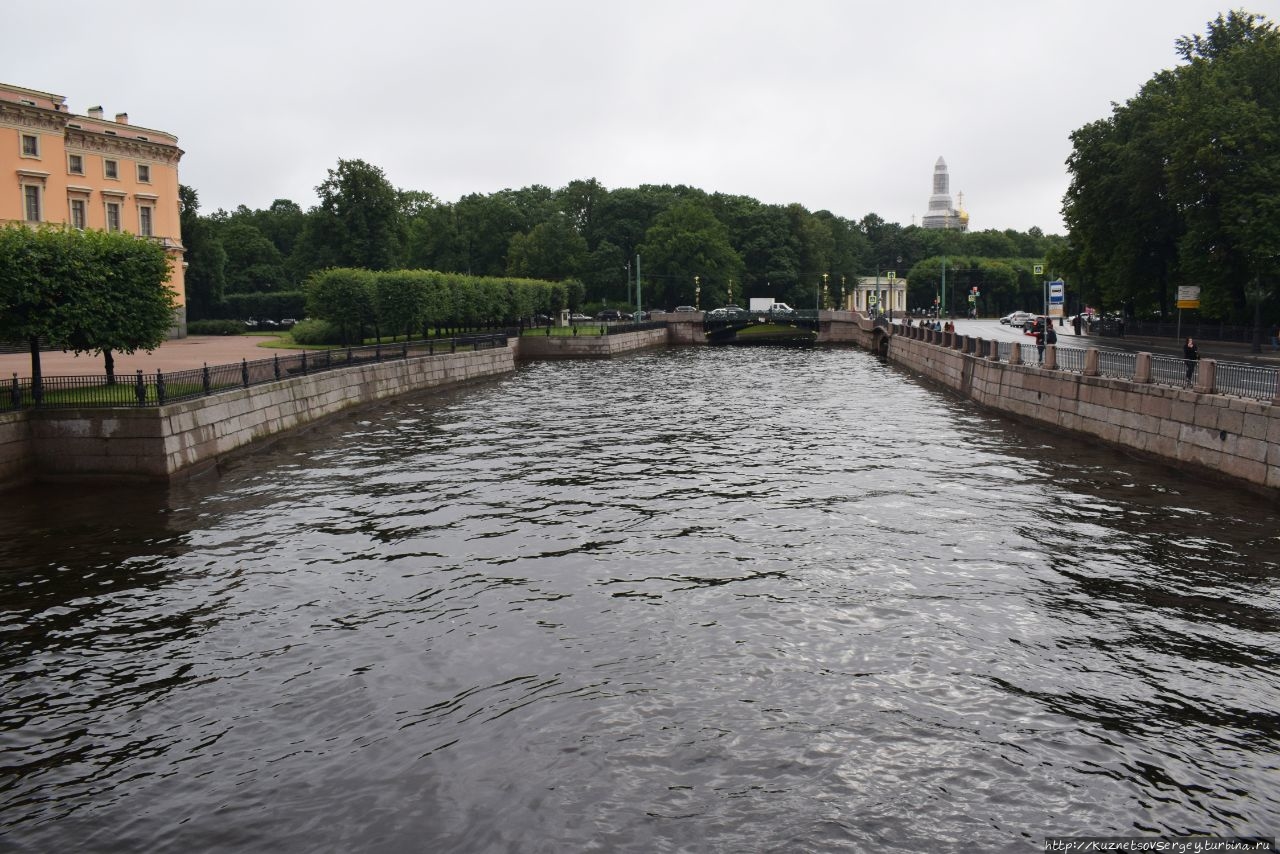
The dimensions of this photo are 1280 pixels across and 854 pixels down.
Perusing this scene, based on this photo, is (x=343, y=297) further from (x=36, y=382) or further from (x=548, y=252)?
(x=548, y=252)

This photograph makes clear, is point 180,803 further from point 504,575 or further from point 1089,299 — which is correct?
point 1089,299

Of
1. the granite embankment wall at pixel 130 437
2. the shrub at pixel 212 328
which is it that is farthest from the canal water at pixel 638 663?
the shrub at pixel 212 328

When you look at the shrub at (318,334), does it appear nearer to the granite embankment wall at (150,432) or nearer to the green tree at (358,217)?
the green tree at (358,217)

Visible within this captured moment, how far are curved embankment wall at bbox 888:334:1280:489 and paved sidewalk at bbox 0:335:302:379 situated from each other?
30.3 m

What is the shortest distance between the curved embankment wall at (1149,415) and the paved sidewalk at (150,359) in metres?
30.3

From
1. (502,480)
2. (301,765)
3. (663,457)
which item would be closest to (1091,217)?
(663,457)

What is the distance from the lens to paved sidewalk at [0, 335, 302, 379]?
125ft

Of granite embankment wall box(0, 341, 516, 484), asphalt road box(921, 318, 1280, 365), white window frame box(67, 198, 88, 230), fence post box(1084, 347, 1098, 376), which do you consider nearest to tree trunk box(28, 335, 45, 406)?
granite embankment wall box(0, 341, 516, 484)

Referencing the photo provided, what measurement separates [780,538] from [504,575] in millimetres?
5574

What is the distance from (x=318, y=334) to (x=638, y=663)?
58.2 metres

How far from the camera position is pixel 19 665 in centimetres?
1266

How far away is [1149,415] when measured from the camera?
87.0 ft

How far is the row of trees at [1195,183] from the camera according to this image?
155ft

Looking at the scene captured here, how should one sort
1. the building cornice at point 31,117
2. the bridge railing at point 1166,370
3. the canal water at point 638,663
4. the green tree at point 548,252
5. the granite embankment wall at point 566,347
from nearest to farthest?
1. the canal water at point 638,663
2. the bridge railing at point 1166,370
3. the building cornice at point 31,117
4. the granite embankment wall at point 566,347
5. the green tree at point 548,252
